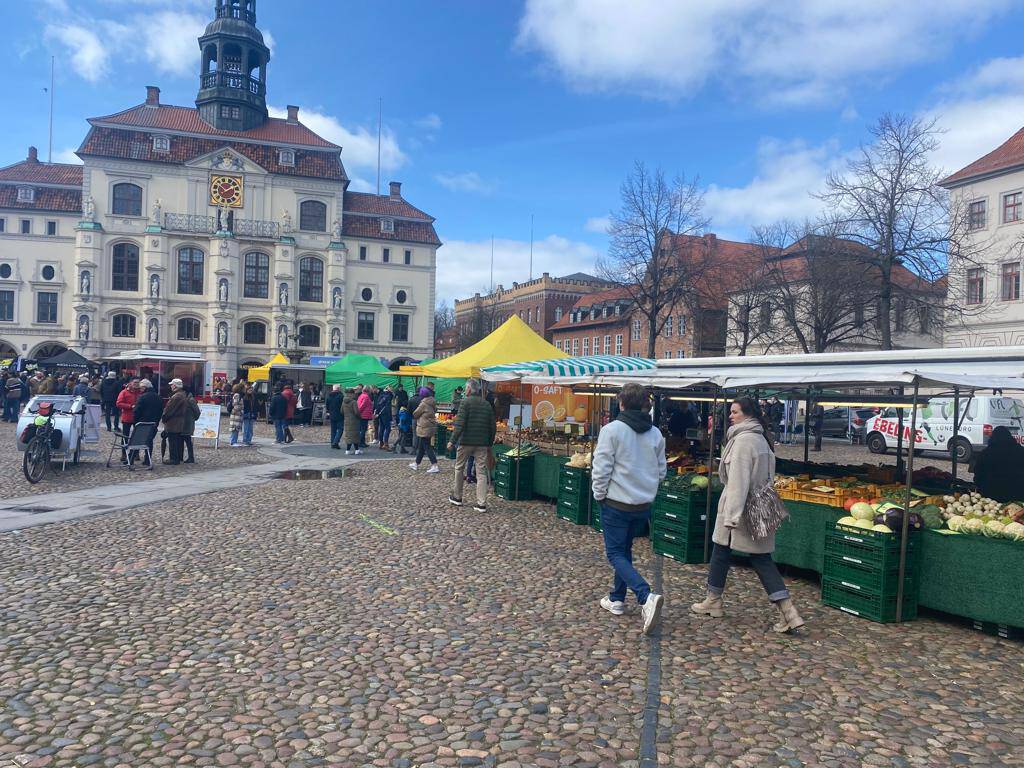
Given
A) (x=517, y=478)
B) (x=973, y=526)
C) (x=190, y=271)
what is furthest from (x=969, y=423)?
(x=190, y=271)

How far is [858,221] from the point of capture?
2662cm

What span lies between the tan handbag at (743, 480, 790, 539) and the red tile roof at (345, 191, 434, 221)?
5426cm

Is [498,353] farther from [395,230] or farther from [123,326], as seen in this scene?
[123,326]

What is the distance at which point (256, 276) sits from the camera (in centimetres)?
5372

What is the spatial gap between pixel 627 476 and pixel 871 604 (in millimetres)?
2320

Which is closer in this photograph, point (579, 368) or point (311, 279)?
point (579, 368)

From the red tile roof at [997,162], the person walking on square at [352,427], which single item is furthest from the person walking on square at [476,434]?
the red tile roof at [997,162]

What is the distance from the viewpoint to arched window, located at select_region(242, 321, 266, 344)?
5350 centimetres

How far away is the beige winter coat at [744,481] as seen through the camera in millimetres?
5828

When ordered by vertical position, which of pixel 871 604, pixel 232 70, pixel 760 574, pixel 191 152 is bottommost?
pixel 871 604

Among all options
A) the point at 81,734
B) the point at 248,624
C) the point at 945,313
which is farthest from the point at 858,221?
the point at 81,734

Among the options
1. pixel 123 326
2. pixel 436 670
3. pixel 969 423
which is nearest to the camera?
pixel 436 670

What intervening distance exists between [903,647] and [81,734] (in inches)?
211

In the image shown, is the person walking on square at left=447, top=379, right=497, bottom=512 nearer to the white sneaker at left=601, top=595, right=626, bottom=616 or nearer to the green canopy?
the white sneaker at left=601, top=595, right=626, bottom=616
